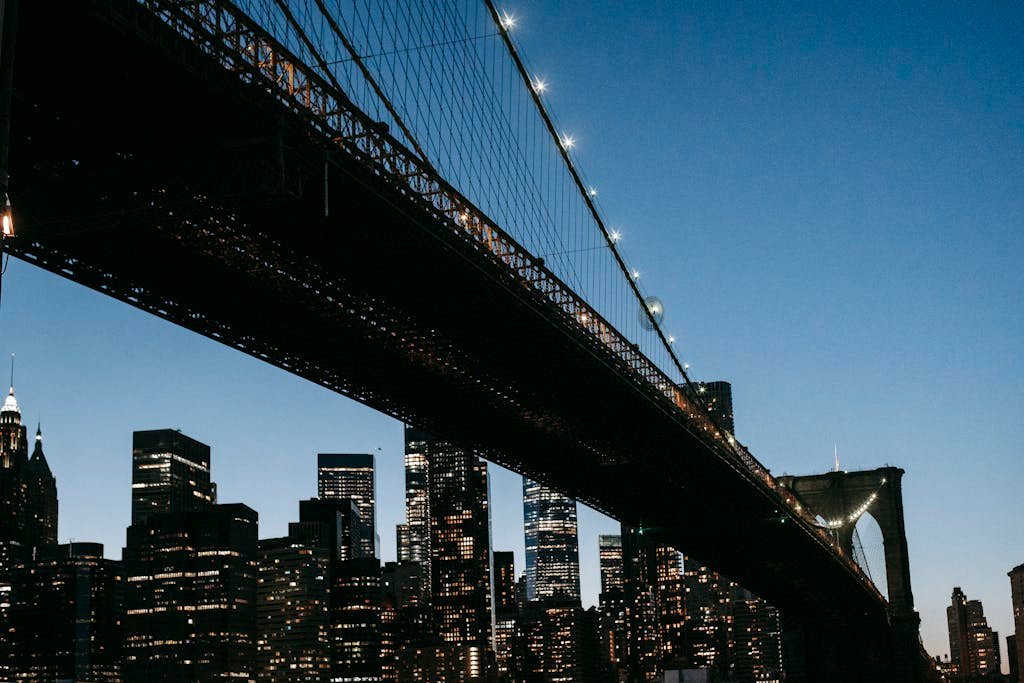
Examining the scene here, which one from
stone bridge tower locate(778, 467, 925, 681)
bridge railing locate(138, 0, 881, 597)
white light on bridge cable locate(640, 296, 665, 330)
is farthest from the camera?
stone bridge tower locate(778, 467, 925, 681)

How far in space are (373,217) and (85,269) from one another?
238 inches

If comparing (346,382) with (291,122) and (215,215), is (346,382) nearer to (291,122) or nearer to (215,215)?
(215,215)

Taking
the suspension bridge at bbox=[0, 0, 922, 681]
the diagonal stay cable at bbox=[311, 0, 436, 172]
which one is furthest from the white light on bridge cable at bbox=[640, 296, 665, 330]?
the diagonal stay cable at bbox=[311, 0, 436, 172]

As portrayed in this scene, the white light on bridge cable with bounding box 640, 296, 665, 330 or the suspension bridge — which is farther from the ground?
the white light on bridge cable with bounding box 640, 296, 665, 330

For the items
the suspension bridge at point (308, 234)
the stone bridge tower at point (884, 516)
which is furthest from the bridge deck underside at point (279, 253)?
the stone bridge tower at point (884, 516)

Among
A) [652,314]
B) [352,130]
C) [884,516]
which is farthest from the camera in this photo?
[884,516]

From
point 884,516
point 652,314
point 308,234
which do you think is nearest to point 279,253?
point 308,234

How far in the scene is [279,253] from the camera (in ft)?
97.7

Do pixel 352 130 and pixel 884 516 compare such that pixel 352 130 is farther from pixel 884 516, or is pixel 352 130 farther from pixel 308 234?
pixel 884 516

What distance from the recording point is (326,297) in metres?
32.9

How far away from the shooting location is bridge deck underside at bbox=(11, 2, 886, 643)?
2078 cm

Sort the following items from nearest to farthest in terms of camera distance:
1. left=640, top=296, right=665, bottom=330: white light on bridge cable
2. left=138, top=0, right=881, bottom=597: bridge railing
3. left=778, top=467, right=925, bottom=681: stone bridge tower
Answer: left=138, top=0, right=881, bottom=597: bridge railing, left=640, top=296, right=665, bottom=330: white light on bridge cable, left=778, top=467, right=925, bottom=681: stone bridge tower

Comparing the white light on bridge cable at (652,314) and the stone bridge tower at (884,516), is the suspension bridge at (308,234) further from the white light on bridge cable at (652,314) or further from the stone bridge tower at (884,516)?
Result: the stone bridge tower at (884,516)

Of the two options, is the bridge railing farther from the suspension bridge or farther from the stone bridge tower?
the stone bridge tower
